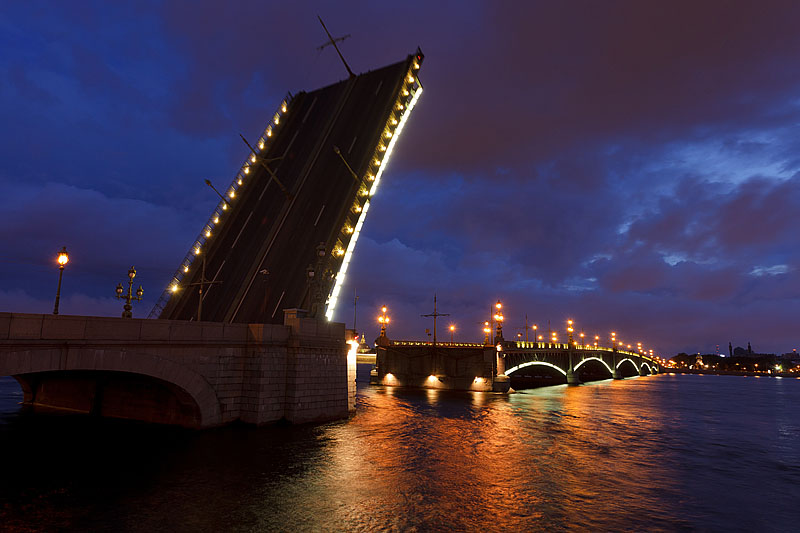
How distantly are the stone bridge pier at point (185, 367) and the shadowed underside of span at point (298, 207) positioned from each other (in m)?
8.88

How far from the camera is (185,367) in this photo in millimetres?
18656

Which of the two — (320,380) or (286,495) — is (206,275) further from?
(286,495)

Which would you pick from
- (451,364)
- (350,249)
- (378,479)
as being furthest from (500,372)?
(378,479)

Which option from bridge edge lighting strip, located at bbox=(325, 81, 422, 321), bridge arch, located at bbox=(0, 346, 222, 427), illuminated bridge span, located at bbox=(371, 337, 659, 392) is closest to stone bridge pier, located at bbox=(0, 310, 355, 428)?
bridge arch, located at bbox=(0, 346, 222, 427)

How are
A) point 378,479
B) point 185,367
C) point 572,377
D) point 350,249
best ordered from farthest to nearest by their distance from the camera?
point 572,377 < point 350,249 < point 185,367 < point 378,479

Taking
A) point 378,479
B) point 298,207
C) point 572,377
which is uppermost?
point 298,207

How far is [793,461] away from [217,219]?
1603 inches

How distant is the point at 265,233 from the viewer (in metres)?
36.2

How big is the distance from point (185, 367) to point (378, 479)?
910cm

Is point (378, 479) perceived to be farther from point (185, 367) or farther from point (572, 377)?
point (572, 377)

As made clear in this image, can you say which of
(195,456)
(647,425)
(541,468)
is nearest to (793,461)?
(647,425)

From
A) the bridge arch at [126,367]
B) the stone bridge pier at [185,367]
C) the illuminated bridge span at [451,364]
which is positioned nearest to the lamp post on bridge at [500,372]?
the illuminated bridge span at [451,364]

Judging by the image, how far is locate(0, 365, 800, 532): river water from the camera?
11445 mm

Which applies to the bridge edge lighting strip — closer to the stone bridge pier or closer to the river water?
the stone bridge pier
